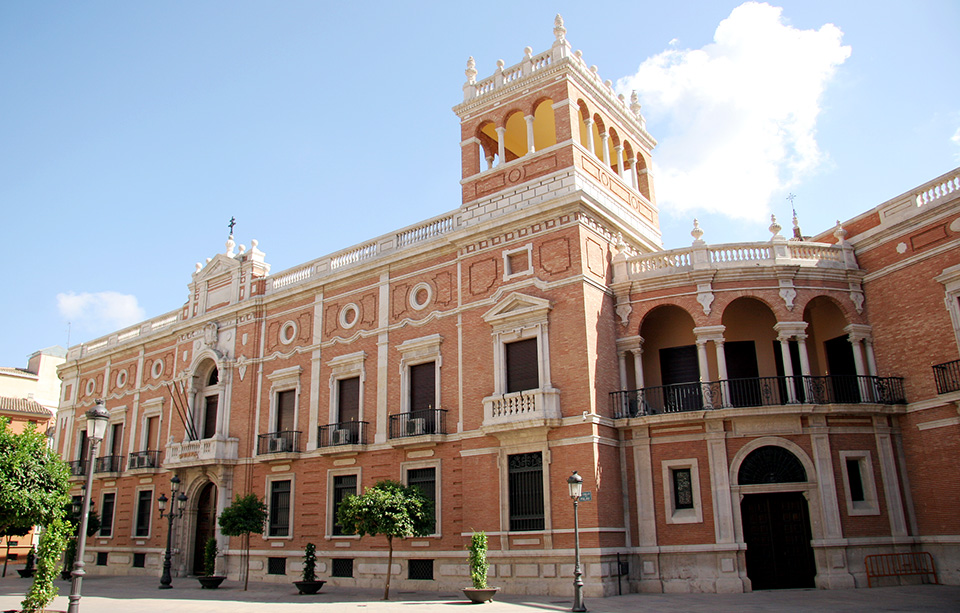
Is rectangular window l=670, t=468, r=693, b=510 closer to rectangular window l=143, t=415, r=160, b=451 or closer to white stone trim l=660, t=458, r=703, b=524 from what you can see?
white stone trim l=660, t=458, r=703, b=524

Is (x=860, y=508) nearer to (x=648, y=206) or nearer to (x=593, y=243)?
(x=593, y=243)

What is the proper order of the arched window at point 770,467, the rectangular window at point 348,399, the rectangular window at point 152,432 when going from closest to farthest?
1. the arched window at point 770,467
2. the rectangular window at point 348,399
3. the rectangular window at point 152,432

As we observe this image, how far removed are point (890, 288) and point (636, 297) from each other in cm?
710

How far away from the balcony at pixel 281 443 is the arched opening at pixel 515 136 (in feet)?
41.7

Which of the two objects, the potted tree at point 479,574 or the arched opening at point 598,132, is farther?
the arched opening at point 598,132

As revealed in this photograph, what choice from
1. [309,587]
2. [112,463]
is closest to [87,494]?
[309,587]

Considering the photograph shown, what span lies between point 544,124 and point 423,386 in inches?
405

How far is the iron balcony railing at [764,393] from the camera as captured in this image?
2047 cm

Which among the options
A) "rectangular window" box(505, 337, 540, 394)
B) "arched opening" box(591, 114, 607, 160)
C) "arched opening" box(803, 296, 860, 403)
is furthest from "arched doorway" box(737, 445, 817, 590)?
"arched opening" box(591, 114, 607, 160)

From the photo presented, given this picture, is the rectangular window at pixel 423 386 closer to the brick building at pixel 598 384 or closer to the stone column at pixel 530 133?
the brick building at pixel 598 384

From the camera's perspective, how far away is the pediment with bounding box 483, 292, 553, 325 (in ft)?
71.2

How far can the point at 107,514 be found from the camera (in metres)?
34.6

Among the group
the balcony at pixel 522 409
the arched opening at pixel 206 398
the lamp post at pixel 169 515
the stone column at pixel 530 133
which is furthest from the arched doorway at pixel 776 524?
the arched opening at pixel 206 398

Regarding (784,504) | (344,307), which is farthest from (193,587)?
(784,504)
